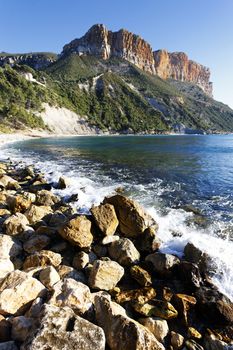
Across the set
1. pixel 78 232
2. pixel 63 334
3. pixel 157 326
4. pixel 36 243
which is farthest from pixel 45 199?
pixel 63 334

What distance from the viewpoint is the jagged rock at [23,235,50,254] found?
1034 cm

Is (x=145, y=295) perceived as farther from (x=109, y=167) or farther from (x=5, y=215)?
(x=109, y=167)

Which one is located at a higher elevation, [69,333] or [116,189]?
[69,333]

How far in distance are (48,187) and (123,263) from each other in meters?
13.7

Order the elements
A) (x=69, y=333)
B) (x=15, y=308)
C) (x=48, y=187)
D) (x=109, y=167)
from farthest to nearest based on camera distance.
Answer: (x=109, y=167), (x=48, y=187), (x=15, y=308), (x=69, y=333)

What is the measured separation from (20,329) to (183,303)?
5006 millimetres

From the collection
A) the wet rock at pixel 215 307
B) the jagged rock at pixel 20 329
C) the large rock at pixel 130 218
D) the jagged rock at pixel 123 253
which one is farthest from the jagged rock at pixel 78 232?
the wet rock at pixel 215 307

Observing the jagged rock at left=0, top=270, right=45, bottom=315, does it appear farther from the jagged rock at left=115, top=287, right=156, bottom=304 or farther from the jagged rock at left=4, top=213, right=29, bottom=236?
the jagged rock at left=4, top=213, right=29, bottom=236

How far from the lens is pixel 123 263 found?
32.9 feet

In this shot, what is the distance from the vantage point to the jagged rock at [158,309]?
7500 millimetres

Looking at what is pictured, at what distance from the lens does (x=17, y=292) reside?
708cm

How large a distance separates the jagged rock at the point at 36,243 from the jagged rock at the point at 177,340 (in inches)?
244

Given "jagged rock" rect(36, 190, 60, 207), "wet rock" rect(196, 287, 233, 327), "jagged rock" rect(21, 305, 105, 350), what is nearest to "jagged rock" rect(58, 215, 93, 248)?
"jagged rock" rect(21, 305, 105, 350)

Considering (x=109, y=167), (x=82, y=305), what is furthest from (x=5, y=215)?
(x=109, y=167)
